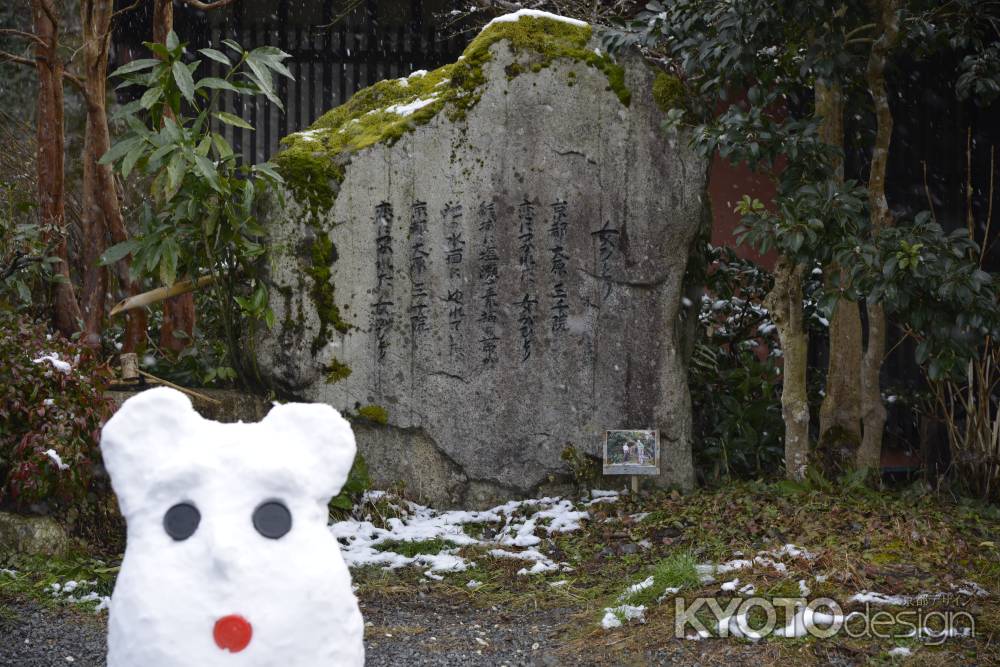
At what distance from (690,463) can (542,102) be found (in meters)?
2.36

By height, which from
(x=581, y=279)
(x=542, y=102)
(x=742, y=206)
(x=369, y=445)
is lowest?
(x=369, y=445)

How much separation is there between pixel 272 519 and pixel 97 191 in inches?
192

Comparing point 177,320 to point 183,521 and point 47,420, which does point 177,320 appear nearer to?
point 47,420

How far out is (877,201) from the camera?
19.9ft

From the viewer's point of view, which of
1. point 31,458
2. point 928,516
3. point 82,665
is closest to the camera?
point 82,665

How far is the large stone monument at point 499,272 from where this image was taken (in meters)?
6.39

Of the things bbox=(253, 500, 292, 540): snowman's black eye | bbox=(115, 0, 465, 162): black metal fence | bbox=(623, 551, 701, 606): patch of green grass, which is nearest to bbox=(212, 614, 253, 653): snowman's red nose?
bbox=(253, 500, 292, 540): snowman's black eye

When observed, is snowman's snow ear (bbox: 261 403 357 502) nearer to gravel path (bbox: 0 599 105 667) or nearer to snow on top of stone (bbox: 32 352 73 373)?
gravel path (bbox: 0 599 105 667)

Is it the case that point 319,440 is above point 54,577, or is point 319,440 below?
above

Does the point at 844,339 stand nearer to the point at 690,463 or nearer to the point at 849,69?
the point at 690,463

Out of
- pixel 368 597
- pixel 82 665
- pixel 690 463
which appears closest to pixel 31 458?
pixel 82 665

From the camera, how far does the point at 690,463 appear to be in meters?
6.50

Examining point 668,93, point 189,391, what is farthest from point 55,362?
→ point 668,93

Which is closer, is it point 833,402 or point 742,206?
point 742,206
